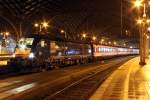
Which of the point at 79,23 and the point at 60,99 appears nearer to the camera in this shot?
the point at 60,99

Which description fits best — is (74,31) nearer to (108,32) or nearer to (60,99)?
(108,32)

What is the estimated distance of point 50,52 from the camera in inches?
1640

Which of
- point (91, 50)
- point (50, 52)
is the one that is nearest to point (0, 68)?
point (50, 52)

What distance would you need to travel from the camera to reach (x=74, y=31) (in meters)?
107

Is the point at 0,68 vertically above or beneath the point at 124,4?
beneath

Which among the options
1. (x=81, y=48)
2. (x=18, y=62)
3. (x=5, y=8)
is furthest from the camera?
(x=5, y=8)

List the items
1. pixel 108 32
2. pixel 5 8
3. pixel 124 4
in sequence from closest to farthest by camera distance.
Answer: pixel 124 4
pixel 5 8
pixel 108 32

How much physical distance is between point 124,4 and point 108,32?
69230 mm

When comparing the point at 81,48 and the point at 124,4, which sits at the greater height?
the point at 124,4

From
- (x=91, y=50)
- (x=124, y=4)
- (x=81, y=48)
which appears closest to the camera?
(x=81, y=48)

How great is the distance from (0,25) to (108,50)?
36.2m

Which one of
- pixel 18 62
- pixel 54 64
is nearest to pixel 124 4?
pixel 54 64

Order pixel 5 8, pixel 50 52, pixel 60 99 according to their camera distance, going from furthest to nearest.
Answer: pixel 5 8
pixel 50 52
pixel 60 99

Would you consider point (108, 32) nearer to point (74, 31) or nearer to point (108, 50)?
point (74, 31)
